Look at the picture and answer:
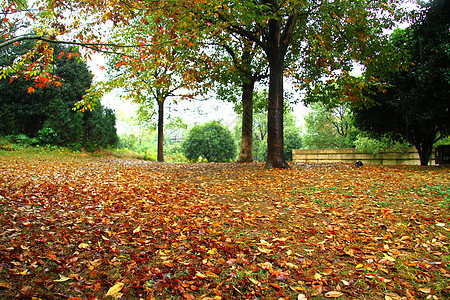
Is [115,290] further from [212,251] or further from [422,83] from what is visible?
[422,83]

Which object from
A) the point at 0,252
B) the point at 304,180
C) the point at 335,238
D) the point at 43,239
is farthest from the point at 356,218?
the point at 0,252

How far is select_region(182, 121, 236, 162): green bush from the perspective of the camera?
20391 mm

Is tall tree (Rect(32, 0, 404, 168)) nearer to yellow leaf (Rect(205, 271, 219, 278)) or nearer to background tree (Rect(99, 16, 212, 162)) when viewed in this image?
background tree (Rect(99, 16, 212, 162))

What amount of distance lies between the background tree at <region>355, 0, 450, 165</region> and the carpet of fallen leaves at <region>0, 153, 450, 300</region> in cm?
498

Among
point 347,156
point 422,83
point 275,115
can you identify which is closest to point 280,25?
point 275,115

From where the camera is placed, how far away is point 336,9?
25.9 ft

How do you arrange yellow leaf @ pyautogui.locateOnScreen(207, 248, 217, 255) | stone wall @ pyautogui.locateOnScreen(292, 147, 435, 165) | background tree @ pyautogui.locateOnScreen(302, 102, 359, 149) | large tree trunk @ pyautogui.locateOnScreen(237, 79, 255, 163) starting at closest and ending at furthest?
yellow leaf @ pyautogui.locateOnScreen(207, 248, 217, 255) < large tree trunk @ pyautogui.locateOnScreen(237, 79, 255, 163) < stone wall @ pyautogui.locateOnScreen(292, 147, 435, 165) < background tree @ pyautogui.locateOnScreen(302, 102, 359, 149)

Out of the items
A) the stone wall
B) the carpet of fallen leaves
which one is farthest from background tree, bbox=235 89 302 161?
the carpet of fallen leaves

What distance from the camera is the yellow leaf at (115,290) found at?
90.6 inches

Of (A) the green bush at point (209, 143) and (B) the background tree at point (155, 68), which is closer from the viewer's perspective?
(B) the background tree at point (155, 68)

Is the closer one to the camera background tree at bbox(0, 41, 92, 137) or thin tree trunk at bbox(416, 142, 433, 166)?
thin tree trunk at bbox(416, 142, 433, 166)

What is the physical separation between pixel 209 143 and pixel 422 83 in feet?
46.0

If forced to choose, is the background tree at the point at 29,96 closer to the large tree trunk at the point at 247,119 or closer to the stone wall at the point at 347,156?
the large tree trunk at the point at 247,119

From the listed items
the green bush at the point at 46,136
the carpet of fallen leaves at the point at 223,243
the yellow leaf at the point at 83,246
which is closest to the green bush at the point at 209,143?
the green bush at the point at 46,136
